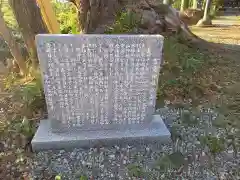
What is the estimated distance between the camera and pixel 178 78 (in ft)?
14.6

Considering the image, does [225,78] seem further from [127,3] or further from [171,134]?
[127,3]

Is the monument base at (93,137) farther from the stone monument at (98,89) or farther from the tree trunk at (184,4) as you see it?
the tree trunk at (184,4)

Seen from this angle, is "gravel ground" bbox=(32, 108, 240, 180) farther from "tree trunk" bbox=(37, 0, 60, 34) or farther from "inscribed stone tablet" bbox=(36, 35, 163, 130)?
"tree trunk" bbox=(37, 0, 60, 34)

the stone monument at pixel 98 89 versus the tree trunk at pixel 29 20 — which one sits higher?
the tree trunk at pixel 29 20

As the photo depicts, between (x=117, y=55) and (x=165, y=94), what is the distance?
1.51 metres

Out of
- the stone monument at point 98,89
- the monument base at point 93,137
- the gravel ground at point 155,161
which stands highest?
the stone monument at point 98,89

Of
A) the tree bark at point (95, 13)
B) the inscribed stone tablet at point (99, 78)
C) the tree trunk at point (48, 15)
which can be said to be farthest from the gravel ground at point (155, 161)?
the tree bark at point (95, 13)

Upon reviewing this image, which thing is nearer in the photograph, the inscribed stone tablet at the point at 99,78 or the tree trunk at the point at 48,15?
the inscribed stone tablet at the point at 99,78

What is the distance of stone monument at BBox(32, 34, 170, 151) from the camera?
9.14 ft

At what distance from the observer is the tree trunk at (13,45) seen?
3924mm

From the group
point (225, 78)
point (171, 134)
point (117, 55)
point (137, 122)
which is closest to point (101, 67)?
point (117, 55)

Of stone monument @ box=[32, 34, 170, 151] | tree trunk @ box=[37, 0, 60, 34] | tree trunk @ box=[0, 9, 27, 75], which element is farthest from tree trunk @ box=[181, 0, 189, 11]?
stone monument @ box=[32, 34, 170, 151]

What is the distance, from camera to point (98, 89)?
3008 millimetres

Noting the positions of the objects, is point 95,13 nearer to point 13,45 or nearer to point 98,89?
point 13,45
